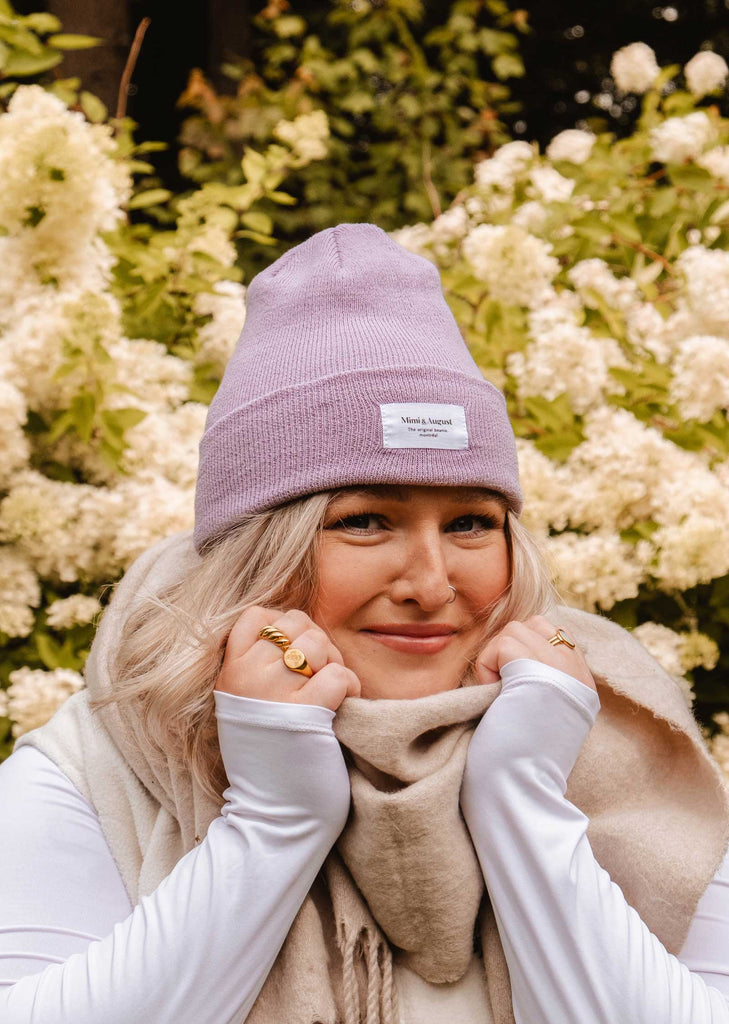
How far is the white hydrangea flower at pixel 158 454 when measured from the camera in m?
2.14

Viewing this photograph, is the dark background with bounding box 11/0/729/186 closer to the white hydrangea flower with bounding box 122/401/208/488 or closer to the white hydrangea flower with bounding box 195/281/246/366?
the white hydrangea flower with bounding box 195/281/246/366

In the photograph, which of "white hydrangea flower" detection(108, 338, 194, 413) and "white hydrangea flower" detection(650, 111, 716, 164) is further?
"white hydrangea flower" detection(650, 111, 716, 164)

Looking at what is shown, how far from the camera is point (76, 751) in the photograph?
1527 millimetres

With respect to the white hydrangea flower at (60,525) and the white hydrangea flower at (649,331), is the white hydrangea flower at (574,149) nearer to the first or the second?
the white hydrangea flower at (649,331)

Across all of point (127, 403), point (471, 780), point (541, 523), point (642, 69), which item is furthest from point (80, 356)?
point (642, 69)

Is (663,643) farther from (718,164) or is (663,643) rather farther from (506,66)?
(506,66)

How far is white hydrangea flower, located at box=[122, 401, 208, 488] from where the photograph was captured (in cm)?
214


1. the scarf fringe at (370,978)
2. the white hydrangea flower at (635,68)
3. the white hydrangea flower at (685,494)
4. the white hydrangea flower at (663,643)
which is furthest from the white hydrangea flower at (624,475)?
the white hydrangea flower at (635,68)

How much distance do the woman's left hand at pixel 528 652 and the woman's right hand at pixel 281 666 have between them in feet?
0.63

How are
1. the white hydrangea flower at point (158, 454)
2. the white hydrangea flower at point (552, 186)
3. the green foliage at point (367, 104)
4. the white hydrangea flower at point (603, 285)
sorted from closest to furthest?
the white hydrangea flower at point (158, 454), the white hydrangea flower at point (603, 285), the white hydrangea flower at point (552, 186), the green foliage at point (367, 104)

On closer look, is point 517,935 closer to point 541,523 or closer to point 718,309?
point 541,523

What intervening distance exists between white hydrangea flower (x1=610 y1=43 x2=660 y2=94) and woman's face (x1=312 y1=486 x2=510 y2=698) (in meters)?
2.90

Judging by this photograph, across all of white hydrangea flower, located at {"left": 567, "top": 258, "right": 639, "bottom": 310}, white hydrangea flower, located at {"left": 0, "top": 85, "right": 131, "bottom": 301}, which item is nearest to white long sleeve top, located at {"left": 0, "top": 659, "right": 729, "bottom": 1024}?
white hydrangea flower, located at {"left": 0, "top": 85, "right": 131, "bottom": 301}

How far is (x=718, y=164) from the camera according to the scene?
2971 mm
